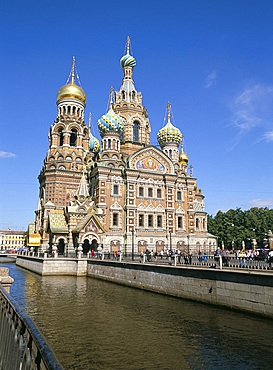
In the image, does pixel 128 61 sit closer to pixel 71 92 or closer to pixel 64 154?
pixel 71 92

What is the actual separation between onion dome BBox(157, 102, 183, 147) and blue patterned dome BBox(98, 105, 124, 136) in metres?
7.66

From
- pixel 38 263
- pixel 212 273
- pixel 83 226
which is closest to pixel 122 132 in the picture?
pixel 83 226

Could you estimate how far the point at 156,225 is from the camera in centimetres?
3884

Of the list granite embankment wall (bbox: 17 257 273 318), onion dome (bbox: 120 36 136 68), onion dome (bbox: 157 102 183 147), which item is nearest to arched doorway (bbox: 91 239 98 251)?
granite embankment wall (bbox: 17 257 273 318)

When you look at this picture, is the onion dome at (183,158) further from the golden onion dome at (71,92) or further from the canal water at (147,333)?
the canal water at (147,333)

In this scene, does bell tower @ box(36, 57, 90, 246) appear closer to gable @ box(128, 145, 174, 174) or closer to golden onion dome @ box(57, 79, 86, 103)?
golden onion dome @ box(57, 79, 86, 103)

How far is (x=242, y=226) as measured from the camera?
5775 centimetres

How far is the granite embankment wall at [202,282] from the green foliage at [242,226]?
35.6 m

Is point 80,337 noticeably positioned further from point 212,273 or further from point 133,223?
point 133,223

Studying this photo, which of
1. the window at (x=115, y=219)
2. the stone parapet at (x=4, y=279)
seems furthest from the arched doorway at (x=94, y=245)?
the stone parapet at (x=4, y=279)

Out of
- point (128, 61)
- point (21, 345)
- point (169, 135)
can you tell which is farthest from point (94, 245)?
point (128, 61)

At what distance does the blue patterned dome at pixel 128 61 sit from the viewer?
49.5 meters

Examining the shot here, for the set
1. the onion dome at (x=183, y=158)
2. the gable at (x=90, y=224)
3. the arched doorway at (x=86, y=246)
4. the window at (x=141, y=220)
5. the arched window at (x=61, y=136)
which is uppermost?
the arched window at (x=61, y=136)

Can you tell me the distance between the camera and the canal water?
8.83 meters
